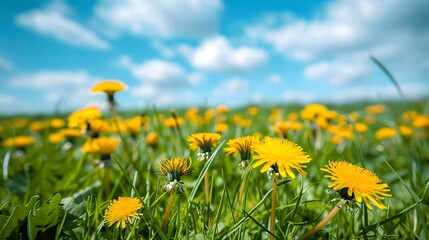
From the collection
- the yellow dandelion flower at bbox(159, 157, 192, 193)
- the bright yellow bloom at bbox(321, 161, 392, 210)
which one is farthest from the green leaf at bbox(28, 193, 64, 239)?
the bright yellow bloom at bbox(321, 161, 392, 210)

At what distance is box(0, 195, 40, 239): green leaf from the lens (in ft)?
2.88

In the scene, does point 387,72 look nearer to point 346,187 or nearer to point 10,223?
point 346,187

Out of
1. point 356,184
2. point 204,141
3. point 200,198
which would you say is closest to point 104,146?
point 200,198

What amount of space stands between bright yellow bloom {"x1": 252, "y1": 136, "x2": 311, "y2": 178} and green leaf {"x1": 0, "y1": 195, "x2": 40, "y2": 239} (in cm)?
70

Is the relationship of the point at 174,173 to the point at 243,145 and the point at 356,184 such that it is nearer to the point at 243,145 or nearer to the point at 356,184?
the point at 243,145

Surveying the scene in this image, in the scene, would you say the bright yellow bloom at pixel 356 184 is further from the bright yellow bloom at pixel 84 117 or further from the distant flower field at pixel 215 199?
the bright yellow bloom at pixel 84 117

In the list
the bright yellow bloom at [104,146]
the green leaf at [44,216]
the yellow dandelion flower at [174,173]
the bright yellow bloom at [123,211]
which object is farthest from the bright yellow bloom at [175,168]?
the bright yellow bloom at [104,146]

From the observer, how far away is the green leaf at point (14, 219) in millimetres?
877

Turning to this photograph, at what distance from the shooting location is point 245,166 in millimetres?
966

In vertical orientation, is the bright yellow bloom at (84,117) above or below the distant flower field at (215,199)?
above

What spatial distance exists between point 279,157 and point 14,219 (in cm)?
81

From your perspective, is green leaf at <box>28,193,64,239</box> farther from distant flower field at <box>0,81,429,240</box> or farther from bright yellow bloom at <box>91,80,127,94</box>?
bright yellow bloom at <box>91,80,127,94</box>

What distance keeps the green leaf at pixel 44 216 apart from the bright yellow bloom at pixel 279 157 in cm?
62

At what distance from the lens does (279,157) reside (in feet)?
2.53
